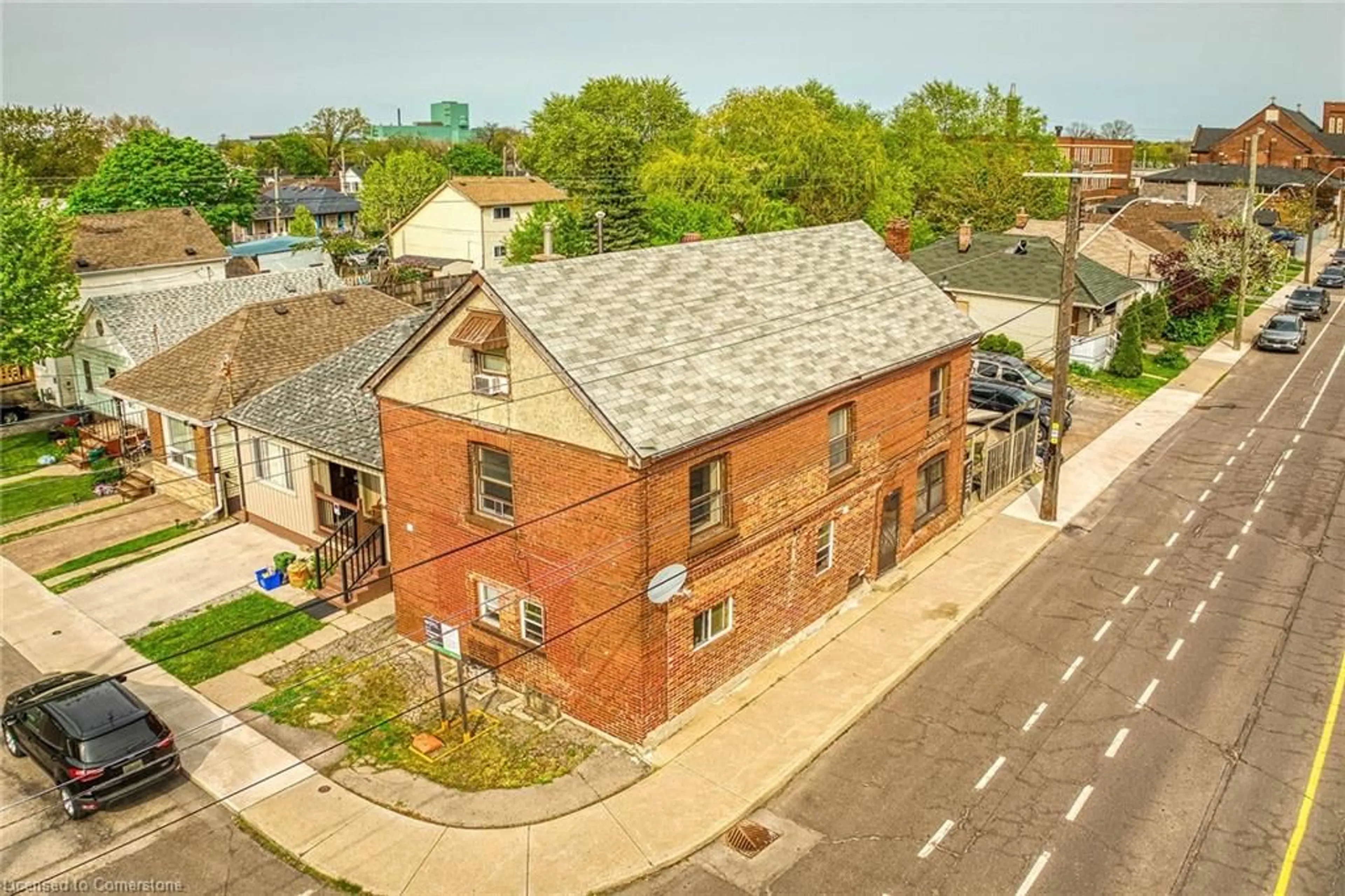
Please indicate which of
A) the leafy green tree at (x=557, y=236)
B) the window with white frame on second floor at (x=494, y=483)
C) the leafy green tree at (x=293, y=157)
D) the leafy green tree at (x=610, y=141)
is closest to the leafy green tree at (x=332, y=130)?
the leafy green tree at (x=293, y=157)

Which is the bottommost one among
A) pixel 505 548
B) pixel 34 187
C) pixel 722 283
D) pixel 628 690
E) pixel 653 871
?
pixel 653 871

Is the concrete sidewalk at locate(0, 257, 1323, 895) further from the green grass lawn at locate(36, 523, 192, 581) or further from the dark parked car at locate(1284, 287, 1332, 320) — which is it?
the dark parked car at locate(1284, 287, 1332, 320)

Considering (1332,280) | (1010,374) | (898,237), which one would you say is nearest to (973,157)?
(1332,280)

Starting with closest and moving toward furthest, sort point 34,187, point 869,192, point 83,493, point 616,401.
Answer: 1. point 616,401
2. point 83,493
3. point 34,187
4. point 869,192

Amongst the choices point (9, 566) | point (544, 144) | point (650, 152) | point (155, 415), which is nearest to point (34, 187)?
point (155, 415)

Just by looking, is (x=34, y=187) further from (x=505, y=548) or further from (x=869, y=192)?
(x=869, y=192)

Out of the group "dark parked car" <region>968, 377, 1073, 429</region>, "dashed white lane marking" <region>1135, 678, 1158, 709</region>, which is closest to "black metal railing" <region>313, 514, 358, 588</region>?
"dashed white lane marking" <region>1135, 678, 1158, 709</region>

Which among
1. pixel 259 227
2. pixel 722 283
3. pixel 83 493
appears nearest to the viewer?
pixel 722 283
